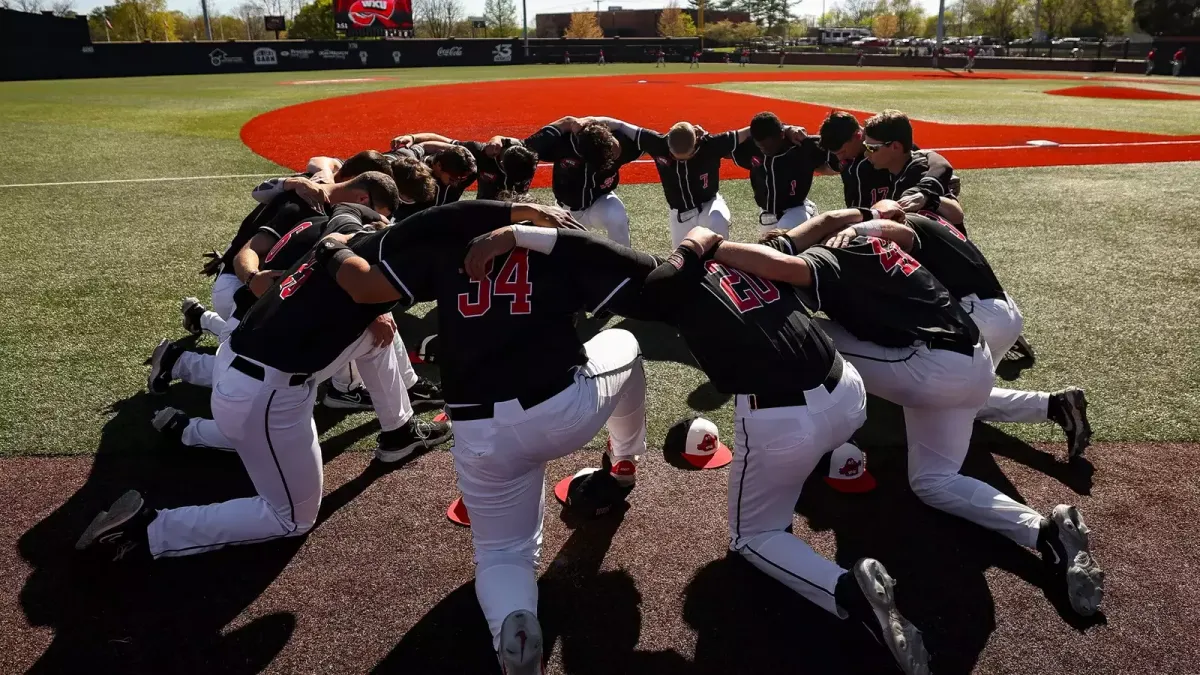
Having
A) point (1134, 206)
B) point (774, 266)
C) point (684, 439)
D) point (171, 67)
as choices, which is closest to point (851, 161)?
point (684, 439)

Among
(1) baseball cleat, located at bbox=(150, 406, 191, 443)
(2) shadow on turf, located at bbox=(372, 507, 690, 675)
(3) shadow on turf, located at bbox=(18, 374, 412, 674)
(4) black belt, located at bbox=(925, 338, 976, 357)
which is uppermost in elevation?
(4) black belt, located at bbox=(925, 338, 976, 357)

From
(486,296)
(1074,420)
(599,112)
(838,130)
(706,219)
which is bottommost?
(1074,420)

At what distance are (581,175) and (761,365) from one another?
5143mm

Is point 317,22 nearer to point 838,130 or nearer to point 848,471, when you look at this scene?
point 838,130

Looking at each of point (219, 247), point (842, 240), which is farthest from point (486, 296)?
point (219, 247)

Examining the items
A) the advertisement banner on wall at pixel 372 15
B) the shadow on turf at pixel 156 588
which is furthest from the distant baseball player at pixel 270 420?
the advertisement banner on wall at pixel 372 15

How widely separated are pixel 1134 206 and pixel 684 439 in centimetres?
936

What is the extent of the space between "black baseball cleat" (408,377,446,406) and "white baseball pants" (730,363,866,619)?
268 cm

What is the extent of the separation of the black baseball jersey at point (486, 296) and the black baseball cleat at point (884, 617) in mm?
1410

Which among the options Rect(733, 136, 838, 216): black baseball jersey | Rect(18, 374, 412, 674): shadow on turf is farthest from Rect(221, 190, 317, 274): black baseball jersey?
Rect(733, 136, 838, 216): black baseball jersey

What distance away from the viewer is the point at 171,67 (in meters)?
40.8

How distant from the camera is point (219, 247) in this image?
31.3 feet

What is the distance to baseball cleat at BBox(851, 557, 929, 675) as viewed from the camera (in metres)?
3.00

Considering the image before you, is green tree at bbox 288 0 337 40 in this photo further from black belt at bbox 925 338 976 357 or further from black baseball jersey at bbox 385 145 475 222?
black belt at bbox 925 338 976 357
